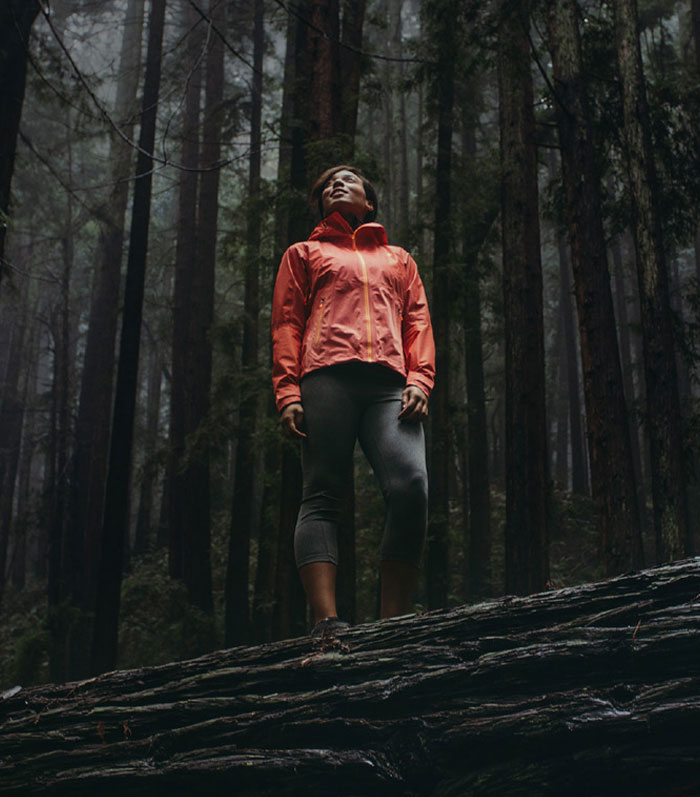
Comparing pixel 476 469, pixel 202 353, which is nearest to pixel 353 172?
pixel 202 353

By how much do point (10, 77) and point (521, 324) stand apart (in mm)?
5835

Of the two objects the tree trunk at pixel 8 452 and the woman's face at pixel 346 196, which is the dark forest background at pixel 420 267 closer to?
the woman's face at pixel 346 196

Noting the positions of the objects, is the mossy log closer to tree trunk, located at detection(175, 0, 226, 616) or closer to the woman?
the woman

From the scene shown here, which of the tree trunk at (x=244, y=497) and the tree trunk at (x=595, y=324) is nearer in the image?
the tree trunk at (x=595, y=324)

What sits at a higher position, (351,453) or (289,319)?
(289,319)

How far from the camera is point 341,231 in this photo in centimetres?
379

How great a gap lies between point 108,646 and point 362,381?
731 cm

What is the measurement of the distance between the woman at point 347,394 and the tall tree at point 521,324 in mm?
4591

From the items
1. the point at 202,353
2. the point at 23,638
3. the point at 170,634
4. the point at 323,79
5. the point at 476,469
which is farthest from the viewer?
the point at 476,469

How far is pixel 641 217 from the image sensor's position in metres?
6.53

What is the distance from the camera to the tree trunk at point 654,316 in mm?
6062

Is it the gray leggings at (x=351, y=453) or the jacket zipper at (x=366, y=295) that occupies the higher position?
the jacket zipper at (x=366, y=295)

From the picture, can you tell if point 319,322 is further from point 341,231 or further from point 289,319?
point 341,231

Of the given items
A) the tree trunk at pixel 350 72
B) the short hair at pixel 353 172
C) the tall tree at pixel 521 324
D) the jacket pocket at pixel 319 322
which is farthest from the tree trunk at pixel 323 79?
the jacket pocket at pixel 319 322
